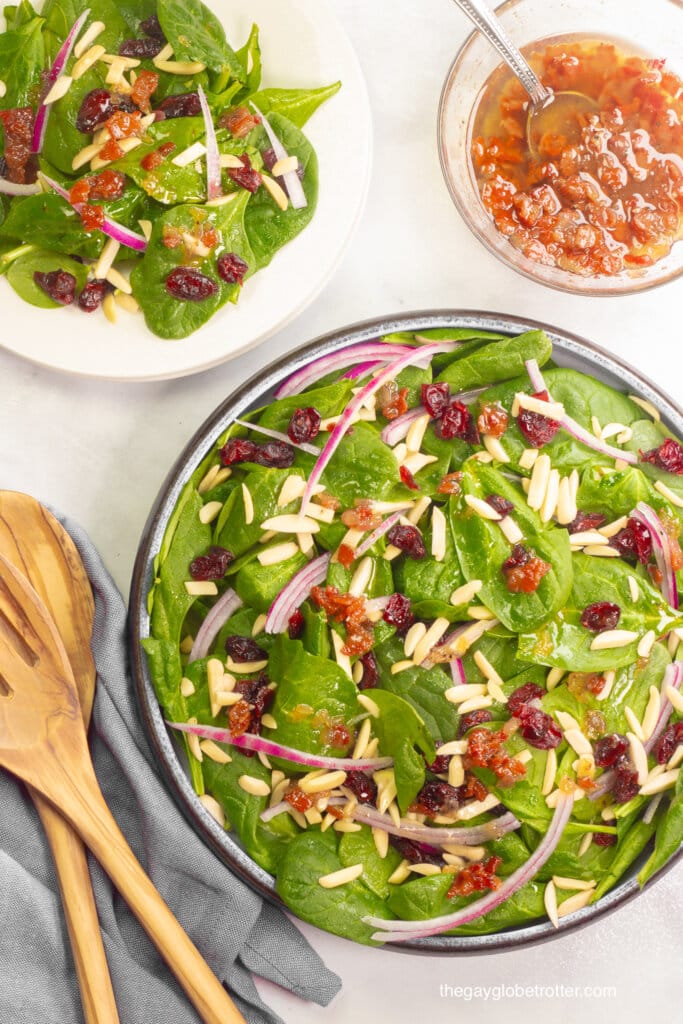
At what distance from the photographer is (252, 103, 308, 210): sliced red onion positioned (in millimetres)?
1754

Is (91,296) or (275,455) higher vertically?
(91,296)

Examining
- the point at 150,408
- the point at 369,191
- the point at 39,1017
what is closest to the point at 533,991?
the point at 39,1017

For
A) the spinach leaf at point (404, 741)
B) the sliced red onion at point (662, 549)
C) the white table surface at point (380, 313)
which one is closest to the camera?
the spinach leaf at point (404, 741)

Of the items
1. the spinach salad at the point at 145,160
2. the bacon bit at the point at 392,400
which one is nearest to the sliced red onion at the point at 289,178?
the spinach salad at the point at 145,160

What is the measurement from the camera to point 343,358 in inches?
68.7

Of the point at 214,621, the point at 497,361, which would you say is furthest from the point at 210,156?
the point at 214,621

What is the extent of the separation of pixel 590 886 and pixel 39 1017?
44.0 inches

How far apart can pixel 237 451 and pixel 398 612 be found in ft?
1.49

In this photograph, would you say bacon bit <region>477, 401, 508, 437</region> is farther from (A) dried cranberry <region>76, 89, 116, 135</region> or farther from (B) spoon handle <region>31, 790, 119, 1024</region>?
(B) spoon handle <region>31, 790, 119, 1024</region>

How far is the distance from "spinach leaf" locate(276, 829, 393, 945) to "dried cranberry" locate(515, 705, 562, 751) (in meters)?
0.44

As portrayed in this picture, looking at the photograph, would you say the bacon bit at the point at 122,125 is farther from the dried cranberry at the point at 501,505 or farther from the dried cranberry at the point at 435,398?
the dried cranberry at the point at 501,505

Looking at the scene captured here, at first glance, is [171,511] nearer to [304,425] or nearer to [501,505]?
[304,425]

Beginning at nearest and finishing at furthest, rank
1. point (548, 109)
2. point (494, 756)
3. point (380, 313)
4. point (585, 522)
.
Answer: point (494, 756) → point (585, 522) → point (548, 109) → point (380, 313)

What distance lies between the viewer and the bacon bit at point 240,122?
1.74 m
